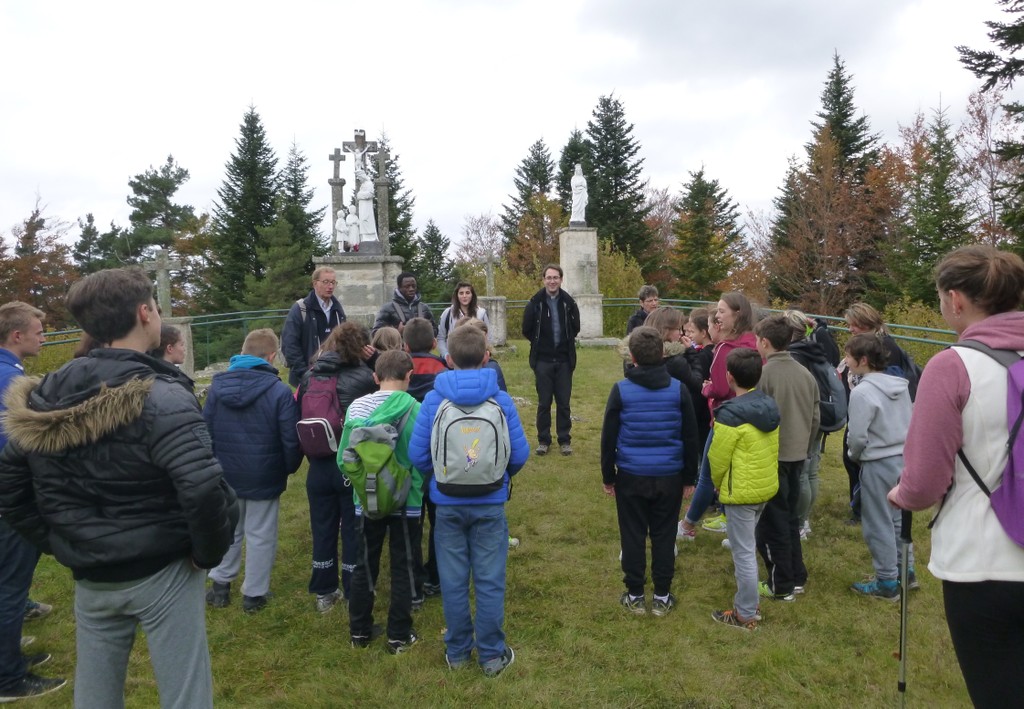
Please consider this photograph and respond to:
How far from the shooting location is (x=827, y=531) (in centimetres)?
482

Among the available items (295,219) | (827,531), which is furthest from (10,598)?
(295,219)

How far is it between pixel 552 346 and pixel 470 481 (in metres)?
3.80

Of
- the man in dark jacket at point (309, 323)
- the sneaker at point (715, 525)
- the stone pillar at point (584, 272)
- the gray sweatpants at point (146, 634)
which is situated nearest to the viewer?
the gray sweatpants at point (146, 634)

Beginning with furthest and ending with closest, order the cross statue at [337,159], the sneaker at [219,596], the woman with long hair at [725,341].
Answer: the cross statue at [337,159] → the woman with long hair at [725,341] → the sneaker at [219,596]

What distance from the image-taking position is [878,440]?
371 cm

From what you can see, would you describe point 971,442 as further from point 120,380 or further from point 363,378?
point 363,378

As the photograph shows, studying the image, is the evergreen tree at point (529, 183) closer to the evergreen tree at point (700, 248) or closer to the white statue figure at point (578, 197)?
the evergreen tree at point (700, 248)

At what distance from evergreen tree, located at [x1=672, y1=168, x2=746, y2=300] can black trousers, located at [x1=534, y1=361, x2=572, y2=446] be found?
2274 cm

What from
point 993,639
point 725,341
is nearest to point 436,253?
point 725,341

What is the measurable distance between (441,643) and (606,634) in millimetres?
884

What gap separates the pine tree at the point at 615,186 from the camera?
29.7 metres

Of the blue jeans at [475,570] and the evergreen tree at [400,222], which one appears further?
the evergreen tree at [400,222]

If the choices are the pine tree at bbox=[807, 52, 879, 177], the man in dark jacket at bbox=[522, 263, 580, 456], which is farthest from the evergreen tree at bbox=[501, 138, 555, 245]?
the man in dark jacket at bbox=[522, 263, 580, 456]

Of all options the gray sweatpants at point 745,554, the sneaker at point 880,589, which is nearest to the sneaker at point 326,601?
the gray sweatpants at point 745,554
